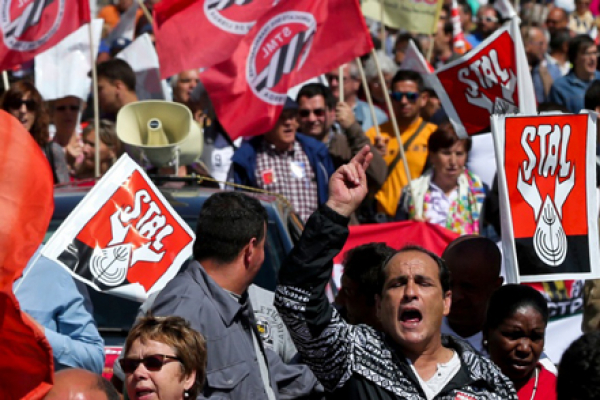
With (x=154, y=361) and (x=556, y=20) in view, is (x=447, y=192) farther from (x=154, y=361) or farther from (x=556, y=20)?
(x=556, y=20)

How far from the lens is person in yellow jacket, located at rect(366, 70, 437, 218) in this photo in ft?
33.2

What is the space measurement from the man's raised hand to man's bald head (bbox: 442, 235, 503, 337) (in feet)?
5.49

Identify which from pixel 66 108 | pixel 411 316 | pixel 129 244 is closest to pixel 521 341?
pixel 411 316

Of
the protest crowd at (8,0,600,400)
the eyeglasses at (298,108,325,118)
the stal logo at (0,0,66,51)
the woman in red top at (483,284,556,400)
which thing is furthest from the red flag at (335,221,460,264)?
the woman in red top at (483,284,556,400)

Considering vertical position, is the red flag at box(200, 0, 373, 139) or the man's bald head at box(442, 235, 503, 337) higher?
the red flag at box(200, 0, 373, 139)

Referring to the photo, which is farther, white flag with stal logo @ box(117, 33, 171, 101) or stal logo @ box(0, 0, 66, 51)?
white flag with stal logo @ box(117, 33, 171, 101)

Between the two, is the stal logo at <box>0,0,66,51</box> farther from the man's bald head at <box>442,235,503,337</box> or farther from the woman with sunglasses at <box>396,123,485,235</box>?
the man's bald head at <box>442,235,503,337</box>

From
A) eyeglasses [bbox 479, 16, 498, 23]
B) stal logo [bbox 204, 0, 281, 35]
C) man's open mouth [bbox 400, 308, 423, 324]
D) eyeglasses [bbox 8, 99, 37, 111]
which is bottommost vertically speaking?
eyeglasses [bbox 479, 16, 498, 23]

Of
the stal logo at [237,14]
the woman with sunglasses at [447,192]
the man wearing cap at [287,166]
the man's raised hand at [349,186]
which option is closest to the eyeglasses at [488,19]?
the woman with sunglasses at [447,192]

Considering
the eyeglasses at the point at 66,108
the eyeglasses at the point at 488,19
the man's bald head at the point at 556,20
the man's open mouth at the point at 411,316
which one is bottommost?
the man's bald head at the point at 556,20

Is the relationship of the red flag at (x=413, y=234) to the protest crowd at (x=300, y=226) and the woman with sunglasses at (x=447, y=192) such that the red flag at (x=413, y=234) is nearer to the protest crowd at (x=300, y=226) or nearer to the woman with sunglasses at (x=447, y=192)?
the protest crowd at (x=300, y=226)

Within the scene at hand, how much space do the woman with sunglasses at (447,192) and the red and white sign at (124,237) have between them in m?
3.16

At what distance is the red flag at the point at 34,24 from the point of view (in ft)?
30.9

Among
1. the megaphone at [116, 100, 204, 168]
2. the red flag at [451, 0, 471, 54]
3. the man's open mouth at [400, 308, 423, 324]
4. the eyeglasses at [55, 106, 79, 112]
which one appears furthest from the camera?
the red flag at [451, 0, 471, 54]
